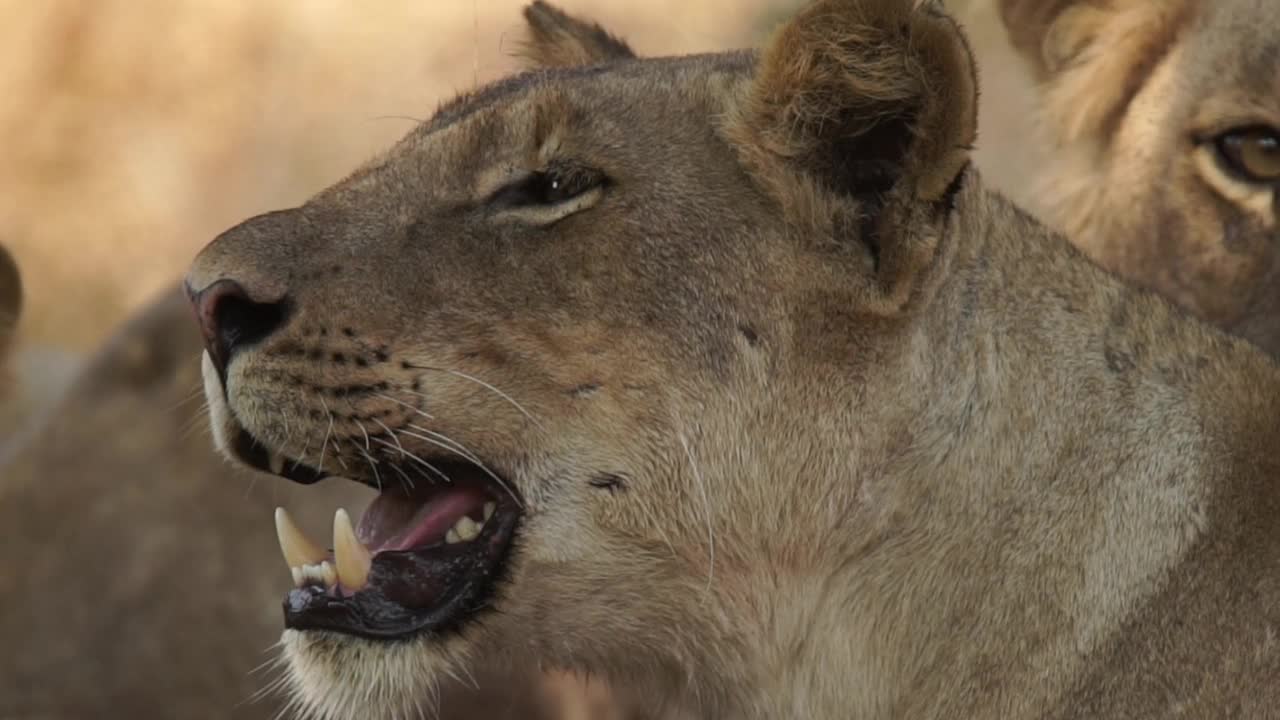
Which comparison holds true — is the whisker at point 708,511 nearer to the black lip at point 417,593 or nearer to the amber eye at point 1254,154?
the black lip at point 417,593

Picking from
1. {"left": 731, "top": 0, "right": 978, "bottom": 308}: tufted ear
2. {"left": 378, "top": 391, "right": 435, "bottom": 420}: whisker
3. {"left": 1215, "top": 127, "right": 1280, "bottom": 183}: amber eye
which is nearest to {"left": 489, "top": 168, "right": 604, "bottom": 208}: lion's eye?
{"left": 731, "top": 0, "right": 978, "bottom": 308}: tufted ear

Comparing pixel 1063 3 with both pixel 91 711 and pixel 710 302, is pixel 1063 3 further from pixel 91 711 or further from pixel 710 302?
pixel 91 711

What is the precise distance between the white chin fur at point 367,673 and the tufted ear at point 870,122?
81 cm

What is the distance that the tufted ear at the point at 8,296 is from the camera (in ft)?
15.8

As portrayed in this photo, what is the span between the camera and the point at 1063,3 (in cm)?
534

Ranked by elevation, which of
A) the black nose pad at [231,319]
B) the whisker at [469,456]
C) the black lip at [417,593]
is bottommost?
the black lip at [417,593]

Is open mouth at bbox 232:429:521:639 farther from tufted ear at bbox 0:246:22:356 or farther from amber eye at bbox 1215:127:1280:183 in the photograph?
amber eye at bbox 1215:127:1280:183

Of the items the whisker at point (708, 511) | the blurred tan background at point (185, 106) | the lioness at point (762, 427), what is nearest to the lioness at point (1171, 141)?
the lioness at point (762, 427)

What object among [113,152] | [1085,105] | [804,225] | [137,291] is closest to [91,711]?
[1085,105]

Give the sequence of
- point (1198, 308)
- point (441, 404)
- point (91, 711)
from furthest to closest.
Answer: point (91, 711) → point (1198, 308) → point (441, 404)

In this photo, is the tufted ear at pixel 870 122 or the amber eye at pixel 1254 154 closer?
the tufted ear at pixel 870 122

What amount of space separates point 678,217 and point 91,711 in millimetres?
3408

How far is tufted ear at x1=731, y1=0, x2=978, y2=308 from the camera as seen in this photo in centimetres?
287

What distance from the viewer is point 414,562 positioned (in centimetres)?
299
